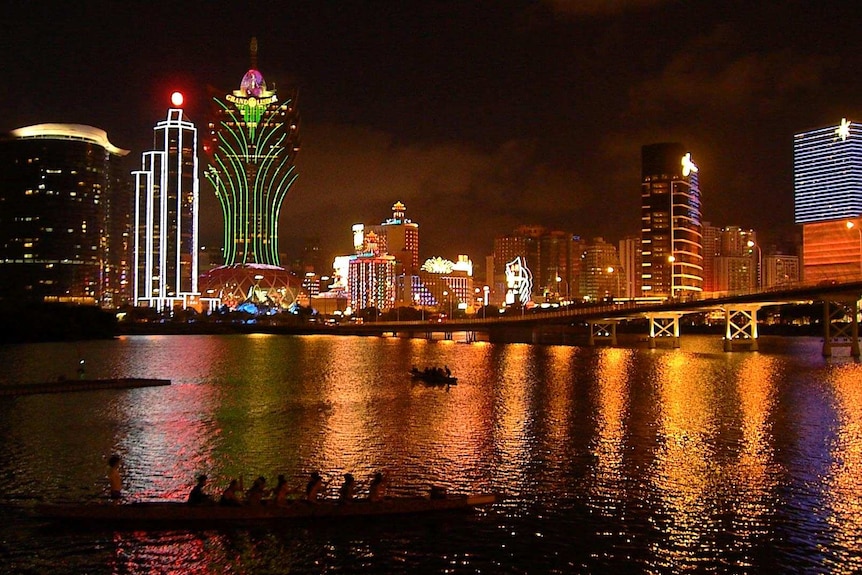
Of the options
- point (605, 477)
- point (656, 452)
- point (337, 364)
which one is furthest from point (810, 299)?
point (605, 477)

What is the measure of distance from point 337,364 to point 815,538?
73.1 metres

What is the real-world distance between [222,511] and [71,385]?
4108 centimetres

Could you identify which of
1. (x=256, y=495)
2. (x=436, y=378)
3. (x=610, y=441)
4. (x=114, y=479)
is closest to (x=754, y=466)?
(x=610, y=441)

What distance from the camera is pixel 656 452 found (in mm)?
37906

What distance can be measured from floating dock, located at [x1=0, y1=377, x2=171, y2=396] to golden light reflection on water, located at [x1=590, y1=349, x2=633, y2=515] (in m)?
37.1

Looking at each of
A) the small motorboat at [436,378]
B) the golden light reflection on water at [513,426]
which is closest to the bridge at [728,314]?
the golden light reflection on water at [513,426]

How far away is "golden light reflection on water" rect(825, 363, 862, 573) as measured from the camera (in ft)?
77.5

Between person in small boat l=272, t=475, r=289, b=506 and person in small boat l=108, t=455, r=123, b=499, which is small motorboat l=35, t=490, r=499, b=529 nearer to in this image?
person in small boat l=272, t=475, r=289, b=506

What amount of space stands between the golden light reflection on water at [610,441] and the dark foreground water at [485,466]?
0.18 metres

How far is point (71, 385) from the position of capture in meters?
61.2

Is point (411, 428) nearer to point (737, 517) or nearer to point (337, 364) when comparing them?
point (737, 517)

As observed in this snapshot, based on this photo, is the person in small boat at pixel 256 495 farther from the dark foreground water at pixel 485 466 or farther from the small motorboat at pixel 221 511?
the dark foreground water at pixel 485 466

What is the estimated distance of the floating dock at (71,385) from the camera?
2313 inches

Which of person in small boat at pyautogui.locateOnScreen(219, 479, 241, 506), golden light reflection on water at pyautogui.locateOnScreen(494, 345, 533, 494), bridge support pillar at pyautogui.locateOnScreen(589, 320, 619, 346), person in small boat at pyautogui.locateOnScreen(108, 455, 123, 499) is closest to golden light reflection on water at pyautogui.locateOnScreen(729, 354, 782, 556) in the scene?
golden light reflection on water at pyautogui.locateOnScreen(494, 345, 533, 494)
